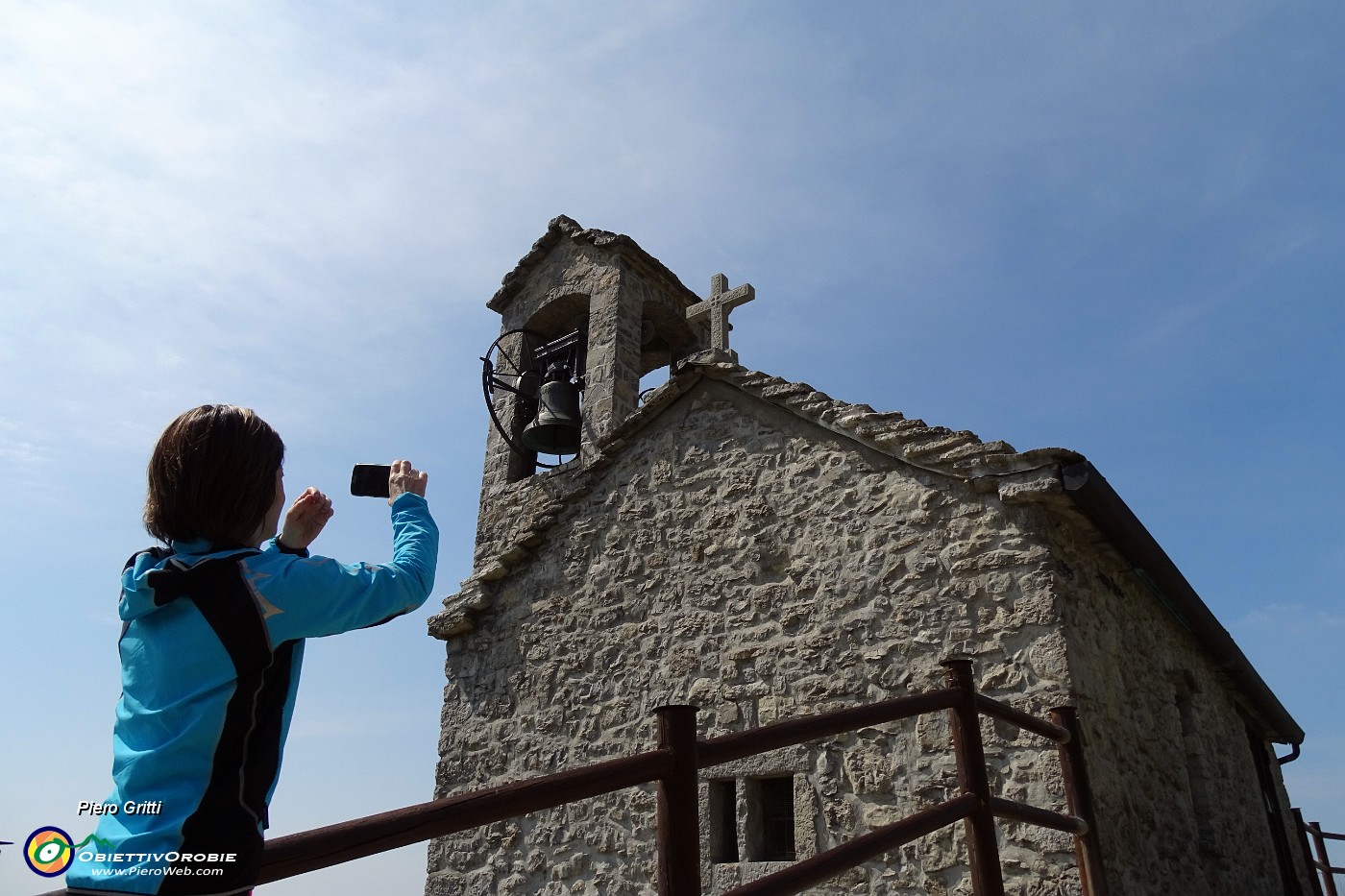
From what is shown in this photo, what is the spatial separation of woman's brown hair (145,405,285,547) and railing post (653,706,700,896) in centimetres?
120

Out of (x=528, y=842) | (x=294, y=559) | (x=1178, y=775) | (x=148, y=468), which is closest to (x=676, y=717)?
(x=294, y=559)

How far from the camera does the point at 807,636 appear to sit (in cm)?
573

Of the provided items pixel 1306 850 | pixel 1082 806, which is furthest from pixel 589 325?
pixel 1306 850

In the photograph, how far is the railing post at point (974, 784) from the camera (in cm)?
320

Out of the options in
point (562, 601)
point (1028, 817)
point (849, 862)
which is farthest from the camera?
point (562, 601)

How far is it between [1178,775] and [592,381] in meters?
5.23

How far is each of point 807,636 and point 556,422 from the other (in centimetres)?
302

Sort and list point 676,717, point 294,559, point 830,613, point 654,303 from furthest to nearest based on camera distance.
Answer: point 654,303 → point 830,613 → point 676,717 → point 294,559

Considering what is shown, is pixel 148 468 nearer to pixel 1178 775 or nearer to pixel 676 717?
pixel 676 717

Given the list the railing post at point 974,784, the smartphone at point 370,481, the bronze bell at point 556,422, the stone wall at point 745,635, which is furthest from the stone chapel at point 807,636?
the smartphone at point 370,481

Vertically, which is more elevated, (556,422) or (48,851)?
(556,422)

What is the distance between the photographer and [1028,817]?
141 inches

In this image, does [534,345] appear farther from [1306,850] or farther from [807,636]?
[1306,850]

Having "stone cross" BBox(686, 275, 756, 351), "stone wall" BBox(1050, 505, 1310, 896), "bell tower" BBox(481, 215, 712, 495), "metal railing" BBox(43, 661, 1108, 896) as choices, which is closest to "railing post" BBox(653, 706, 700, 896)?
"metal railing" BBox(43, 661, 1108, 896)
